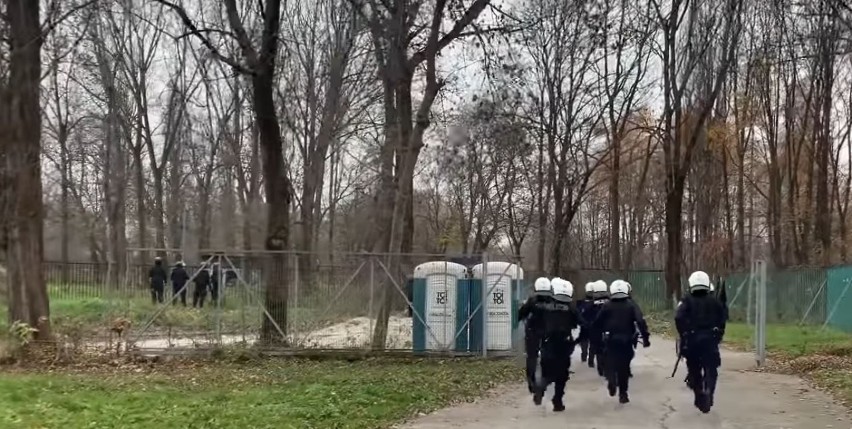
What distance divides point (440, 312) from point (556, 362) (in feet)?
18.7

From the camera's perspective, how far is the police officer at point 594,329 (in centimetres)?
1430

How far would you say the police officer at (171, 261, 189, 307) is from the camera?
643 inches

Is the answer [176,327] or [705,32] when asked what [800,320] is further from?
[176,327]

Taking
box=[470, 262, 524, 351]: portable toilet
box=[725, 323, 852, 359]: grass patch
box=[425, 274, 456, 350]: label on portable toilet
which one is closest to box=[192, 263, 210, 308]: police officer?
box=[425, 274, 456, 350]: label on portable toilet

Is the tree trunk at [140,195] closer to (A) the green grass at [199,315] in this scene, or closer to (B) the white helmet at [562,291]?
(A) the green grass at [199,315]

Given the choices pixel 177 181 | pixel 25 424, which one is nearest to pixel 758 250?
pixel 177 181

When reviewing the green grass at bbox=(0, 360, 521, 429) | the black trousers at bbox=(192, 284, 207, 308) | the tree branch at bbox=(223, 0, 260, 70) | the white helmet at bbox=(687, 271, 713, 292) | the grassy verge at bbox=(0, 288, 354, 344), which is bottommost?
the green grass at bbox=(0, 360, 521, 429)

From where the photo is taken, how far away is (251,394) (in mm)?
12023

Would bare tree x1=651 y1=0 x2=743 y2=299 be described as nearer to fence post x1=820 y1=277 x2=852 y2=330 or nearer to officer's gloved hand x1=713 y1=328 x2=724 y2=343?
fence post x1=820 y1=277 x2=852 y2=330

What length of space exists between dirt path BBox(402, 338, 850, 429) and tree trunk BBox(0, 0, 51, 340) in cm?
934

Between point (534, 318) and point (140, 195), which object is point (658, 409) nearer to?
point (534, 318)

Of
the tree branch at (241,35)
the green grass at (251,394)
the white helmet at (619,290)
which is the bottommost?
the green grass at (251,394)

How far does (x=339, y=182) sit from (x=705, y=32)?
22.2m

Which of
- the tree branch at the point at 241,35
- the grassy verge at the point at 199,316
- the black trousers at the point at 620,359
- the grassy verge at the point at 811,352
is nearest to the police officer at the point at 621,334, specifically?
the black trousers at the point at 620,359
